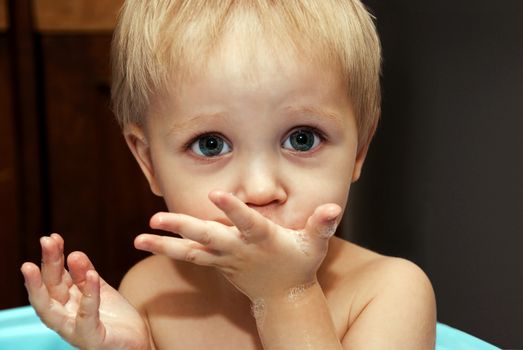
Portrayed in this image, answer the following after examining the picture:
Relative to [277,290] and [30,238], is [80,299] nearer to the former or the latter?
[277,290]

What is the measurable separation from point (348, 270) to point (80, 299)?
1.01 ft

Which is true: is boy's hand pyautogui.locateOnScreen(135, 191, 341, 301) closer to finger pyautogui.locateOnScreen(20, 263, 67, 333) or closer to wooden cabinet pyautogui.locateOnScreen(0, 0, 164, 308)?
finger pyautogui.locateOnScreen(20, 263, 67, 333)

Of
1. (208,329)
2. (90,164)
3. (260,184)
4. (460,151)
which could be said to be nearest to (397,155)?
(460,151)

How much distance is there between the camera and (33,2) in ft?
5.29

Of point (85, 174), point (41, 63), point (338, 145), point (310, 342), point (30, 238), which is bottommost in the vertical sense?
point (30, 238)

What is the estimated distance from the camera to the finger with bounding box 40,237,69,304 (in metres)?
0.67

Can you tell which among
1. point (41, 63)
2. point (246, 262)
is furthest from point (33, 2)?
point (246, 262)

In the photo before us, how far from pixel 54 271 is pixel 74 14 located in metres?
1.07

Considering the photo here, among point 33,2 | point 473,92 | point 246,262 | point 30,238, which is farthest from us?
point 30,238

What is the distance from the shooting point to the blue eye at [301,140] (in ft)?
2.31

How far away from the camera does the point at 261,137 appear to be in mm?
682

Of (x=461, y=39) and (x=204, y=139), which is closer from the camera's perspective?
(x=204, y=139)

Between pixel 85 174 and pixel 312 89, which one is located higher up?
pixel 312 89

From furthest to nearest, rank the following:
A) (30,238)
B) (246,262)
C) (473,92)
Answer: (30,238)
(473,92)
(246,262)
